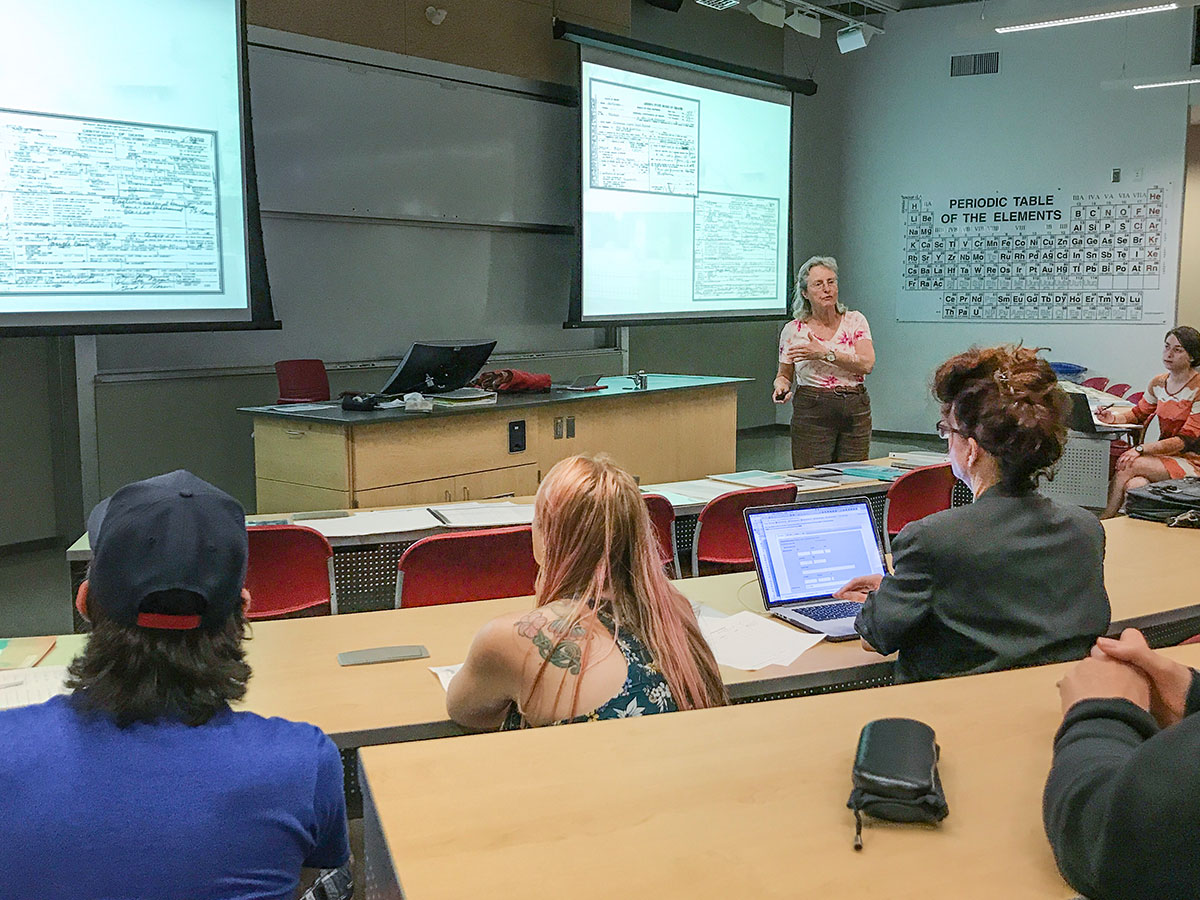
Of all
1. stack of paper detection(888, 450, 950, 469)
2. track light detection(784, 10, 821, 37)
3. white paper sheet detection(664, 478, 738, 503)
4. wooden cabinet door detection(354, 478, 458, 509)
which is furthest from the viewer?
track light detection(784, 10, 821, 37)

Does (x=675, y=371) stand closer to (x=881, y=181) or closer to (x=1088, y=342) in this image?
(x=881, y=181)

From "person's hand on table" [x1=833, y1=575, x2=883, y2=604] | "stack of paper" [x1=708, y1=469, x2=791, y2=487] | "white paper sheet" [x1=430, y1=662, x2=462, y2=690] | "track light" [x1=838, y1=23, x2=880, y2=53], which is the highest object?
"track light" [x1=838, y1=23, x2=880, y2=53]

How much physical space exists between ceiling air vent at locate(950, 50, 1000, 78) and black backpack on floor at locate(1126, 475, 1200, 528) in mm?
6771

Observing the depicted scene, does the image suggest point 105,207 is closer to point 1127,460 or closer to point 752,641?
point 752,641

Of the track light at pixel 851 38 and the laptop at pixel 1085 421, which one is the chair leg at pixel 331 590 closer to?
the laptop at pixel 1085 421

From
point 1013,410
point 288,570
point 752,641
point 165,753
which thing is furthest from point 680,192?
point 165,753

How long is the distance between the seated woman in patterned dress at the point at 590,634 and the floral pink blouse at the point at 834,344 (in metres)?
3.71

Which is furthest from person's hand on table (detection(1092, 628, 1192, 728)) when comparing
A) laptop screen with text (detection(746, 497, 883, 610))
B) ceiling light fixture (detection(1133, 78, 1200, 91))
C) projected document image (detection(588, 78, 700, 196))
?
ceiling light fixture (detection(1133, 78, 1200, 91))

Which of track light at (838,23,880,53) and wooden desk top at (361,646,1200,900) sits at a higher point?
track light at (838,23,880,53)

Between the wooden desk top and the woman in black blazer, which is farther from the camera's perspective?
the woman in black blazer

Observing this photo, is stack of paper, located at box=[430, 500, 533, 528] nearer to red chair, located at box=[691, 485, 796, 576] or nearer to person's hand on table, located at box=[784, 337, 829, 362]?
red chair, located at box=[691, 485, 796, 576]

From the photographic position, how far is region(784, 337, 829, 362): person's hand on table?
17.0 feet

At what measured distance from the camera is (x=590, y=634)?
1590 mm

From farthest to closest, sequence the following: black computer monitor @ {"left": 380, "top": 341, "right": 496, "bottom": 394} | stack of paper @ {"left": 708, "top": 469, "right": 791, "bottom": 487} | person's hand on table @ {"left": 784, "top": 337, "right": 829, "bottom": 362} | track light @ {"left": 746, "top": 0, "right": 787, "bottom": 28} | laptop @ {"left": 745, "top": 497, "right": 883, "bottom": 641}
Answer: track light @ {"left": 746, "top": 0, "right": 787, "bottom": 28}, person's hand on table @ {"left": 784, "top": 337, "right": 829, "bottom": 362}, black computer monitor @ {"left": 380, "top": 341, "right": 496, "bottom": 394}, stack of paper @ {"left": 708, "top": 469, "right": 791, "bottom": 487}, laptop @ {"left": 745, "top": 497, "right": 883, "bottom": 641}
